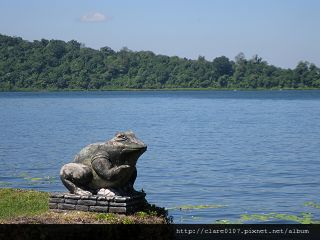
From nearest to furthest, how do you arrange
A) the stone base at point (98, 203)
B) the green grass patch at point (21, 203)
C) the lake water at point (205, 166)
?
the stone base at point (98, 203) → the green grass patch at point (21, 203) → the lake water at point (205, 166)

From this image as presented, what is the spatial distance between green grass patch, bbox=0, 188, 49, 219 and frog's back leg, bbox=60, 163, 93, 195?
1198 millimetres

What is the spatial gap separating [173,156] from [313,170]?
34.3ft

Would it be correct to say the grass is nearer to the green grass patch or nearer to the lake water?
the green grass patch

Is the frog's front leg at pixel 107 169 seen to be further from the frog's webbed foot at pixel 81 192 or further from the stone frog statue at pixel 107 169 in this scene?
the frog's webbed foot at pixel 81 192

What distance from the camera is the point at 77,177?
53.6ft

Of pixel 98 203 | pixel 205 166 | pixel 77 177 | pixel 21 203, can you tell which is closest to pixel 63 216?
pixel 98 203

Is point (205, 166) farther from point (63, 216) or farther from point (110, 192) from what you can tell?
point (63, 216)

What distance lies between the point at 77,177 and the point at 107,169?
744mm

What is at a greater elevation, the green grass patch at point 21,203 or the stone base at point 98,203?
the stone base at point 98,203

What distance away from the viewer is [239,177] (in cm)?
3503

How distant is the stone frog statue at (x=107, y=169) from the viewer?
1633 cm

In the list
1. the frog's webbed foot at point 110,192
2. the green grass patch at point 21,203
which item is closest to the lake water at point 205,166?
the green grass patch at point 21,203

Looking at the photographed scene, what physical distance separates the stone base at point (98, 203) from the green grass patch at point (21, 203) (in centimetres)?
80

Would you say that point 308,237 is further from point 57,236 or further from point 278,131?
point 278,131
